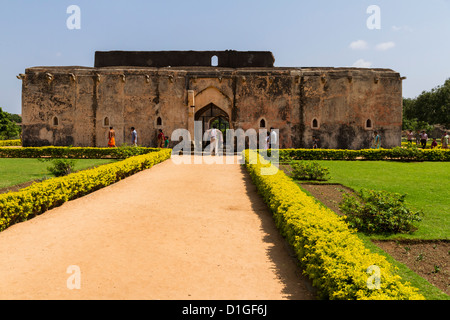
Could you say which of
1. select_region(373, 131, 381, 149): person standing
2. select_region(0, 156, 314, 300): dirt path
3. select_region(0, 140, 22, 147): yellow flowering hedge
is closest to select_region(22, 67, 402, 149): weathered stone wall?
select_region(373, 131, 381, 149): person standing

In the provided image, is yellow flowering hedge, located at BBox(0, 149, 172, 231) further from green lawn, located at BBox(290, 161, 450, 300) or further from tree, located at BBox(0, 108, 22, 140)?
A: tree, located at BBox(0, 108, 22, 140)

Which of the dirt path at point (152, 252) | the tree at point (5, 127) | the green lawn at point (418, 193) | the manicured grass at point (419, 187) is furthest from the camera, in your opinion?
the tree at point (5, 127)

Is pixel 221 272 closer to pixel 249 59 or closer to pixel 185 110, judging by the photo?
pixel 185 110

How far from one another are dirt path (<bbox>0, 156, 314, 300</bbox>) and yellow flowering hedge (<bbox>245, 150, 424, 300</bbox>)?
0.89 ft

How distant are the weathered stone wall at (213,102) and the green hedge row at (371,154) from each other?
11.4 ft

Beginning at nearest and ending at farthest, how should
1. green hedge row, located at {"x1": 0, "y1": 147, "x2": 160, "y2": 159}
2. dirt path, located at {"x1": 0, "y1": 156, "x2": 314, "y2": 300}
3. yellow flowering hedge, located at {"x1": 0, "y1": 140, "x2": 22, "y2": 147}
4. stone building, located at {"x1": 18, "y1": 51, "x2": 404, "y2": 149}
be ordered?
dirt path, located at {"x1": 0, "y1": 156, "x2": 314, "y2": 300} < green hedge row, located at {"x1": 0, "y1": 147, "x2": 160, "y2": 159} < stone building, located at {"x1": 18, "y1": 51, "x2": 404, "y2": 149} < yellow flowering hedge, located at {"x1": 0, "y1": 140, "x2": 22, "y2": 147}

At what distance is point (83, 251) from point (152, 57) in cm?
2194

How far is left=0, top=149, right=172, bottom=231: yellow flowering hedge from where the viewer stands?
228 inches

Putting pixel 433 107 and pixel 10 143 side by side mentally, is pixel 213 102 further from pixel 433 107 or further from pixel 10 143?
pixel 433 107

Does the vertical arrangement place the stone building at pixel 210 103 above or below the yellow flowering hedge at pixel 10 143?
above

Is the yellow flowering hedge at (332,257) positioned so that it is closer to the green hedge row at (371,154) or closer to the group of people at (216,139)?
the green hedge row at (371,154)

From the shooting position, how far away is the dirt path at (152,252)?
11.7ft

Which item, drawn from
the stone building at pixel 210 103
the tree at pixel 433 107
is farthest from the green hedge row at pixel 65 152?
the tree at pixel 433 107

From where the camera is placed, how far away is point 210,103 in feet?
70.7
